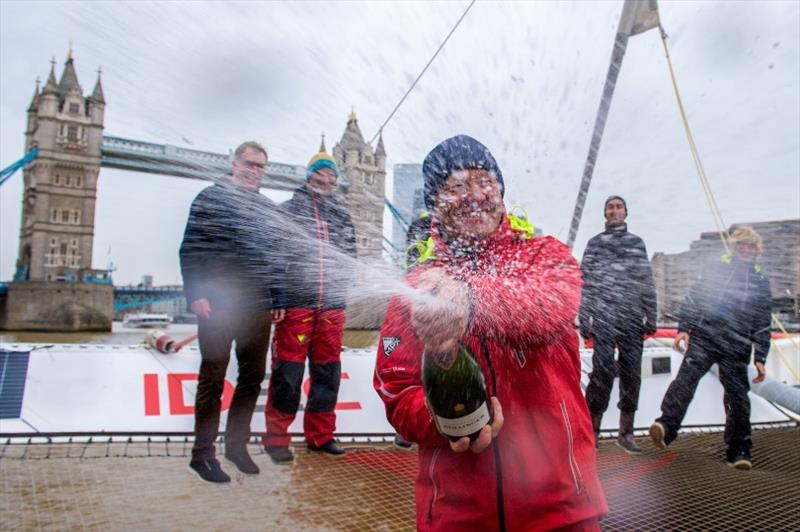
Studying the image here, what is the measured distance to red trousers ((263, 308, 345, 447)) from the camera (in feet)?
12.0

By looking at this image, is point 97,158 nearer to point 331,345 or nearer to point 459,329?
point 331,345

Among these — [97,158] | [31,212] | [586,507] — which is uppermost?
[31,212]

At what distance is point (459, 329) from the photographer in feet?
3.51

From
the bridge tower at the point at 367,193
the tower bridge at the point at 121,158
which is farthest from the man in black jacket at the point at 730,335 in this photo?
the tower bridge at the point at 121,158

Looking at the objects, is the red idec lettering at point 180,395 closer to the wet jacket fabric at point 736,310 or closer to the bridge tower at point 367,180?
the bridge tower at point 367,180

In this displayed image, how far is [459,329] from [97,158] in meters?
2.87

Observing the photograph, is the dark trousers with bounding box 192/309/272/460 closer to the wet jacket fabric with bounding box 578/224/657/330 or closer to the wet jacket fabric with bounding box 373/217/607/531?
the wet jacket fabric with bounding box 373/217/607/531

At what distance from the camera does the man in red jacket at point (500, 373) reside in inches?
49.8

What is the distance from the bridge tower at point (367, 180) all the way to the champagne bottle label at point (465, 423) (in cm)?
112

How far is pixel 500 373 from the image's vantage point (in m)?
1.37

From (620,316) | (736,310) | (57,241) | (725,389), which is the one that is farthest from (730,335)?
(57,241)

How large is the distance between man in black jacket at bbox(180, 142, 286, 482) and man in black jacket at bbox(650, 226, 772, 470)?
9.95 feet

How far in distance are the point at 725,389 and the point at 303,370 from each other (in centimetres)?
322

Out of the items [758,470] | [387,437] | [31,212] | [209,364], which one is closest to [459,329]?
[209,364]
